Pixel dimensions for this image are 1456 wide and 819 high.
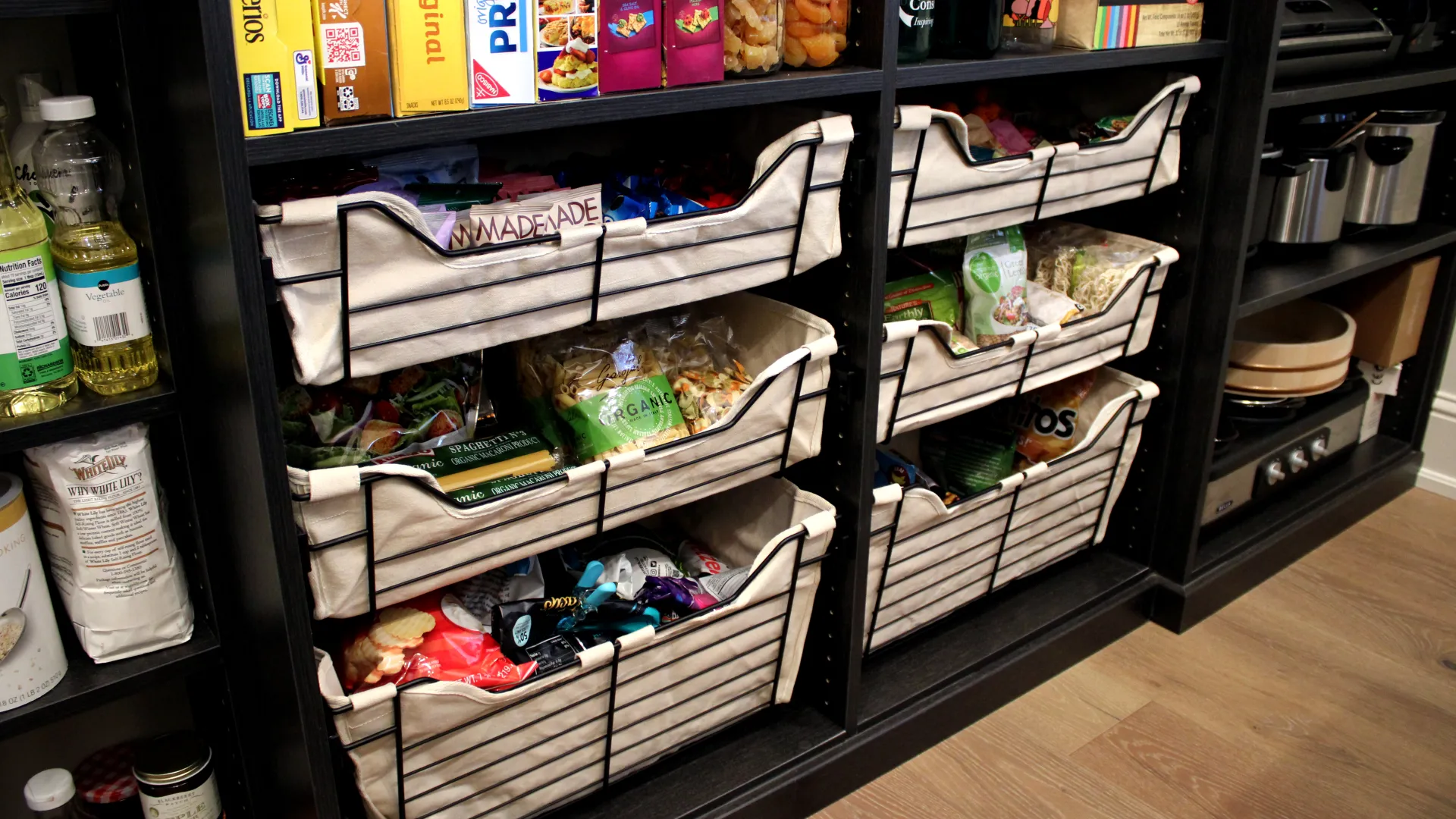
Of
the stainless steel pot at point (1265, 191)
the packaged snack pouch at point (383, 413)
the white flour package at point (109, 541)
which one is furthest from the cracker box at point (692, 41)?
the stainless steel pot at point (1265, 191)

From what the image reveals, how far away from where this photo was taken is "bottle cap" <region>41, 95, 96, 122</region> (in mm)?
1013

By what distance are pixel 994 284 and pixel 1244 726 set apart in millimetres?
848

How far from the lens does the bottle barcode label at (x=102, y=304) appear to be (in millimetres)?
1068

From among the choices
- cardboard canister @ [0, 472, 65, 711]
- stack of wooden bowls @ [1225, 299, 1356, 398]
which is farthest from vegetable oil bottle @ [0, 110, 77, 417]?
stack of wooden bowls @ [1225, 299, 1356, 398]

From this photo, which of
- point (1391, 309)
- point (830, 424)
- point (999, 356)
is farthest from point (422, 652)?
point (1391, 309)

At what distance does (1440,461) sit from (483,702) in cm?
234

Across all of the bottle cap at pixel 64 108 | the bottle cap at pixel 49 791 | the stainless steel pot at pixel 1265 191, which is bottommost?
the bottle cap at pixel 49 791

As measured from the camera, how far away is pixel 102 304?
1.08 m

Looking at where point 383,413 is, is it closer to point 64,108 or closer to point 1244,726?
point 64,108

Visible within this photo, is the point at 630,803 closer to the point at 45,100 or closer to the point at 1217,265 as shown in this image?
the point at 45,100

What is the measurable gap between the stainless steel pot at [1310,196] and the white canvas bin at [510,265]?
3.68 feet

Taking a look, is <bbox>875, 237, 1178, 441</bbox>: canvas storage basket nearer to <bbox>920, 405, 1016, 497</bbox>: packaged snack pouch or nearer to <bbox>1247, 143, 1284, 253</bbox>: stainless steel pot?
<bbox>920, 405, 1016, 497</bbox>: packaged snack pouch

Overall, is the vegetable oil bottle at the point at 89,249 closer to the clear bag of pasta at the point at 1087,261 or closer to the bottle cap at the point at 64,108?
the bottle cap at the point at 64,108

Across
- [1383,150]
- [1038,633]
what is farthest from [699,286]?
[1383,150]
